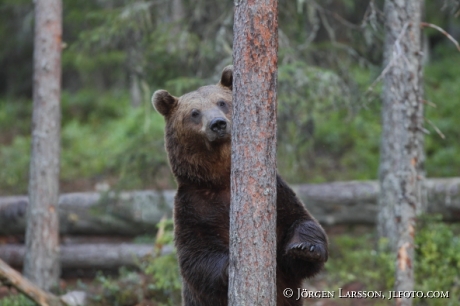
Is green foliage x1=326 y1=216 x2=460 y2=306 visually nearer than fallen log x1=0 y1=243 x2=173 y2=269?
Yes

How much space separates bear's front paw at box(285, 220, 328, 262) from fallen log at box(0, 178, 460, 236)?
601cm

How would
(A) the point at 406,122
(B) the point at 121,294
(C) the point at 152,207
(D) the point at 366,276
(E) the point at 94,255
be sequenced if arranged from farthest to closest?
1. (C) the point at 152,207
2. (E) the point at 94,255
3. (D) the point at 366,276
4. (B) the point at 121,294
5. (A) the point at 406,122

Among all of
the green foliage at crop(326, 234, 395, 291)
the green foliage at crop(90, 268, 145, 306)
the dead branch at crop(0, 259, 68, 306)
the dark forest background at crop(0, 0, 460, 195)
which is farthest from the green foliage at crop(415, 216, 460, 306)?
the dead branch at crop(0, 259, 68, 306)

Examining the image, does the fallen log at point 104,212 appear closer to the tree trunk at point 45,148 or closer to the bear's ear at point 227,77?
the tree trunk at point 45,148

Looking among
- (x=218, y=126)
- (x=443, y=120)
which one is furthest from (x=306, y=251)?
(x=443, y=120)

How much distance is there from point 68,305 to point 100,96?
15050 mm

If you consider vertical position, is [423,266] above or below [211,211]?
→ below

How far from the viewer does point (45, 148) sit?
9750 millimetres

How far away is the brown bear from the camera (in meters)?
5.01

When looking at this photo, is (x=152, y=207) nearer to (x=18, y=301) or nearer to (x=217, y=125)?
(x=18, y=301)

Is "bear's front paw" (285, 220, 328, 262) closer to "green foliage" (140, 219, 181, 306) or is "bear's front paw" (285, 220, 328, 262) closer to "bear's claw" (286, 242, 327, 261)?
"bear's claw" (286, 242, 327, 261)

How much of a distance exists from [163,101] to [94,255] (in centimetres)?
Answer: 608

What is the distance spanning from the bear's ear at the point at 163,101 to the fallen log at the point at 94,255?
522cm

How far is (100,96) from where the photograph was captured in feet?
74.2
